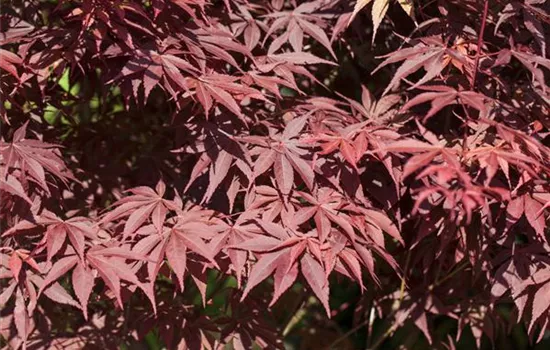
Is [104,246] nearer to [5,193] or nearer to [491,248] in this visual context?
[5,193]

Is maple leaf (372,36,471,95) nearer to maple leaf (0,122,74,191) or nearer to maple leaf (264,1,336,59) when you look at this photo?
maple leaf (264,1,336,59)

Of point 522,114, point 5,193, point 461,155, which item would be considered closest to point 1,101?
point 5,193

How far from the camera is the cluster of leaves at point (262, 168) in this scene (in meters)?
1.93

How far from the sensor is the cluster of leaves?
6.32ft

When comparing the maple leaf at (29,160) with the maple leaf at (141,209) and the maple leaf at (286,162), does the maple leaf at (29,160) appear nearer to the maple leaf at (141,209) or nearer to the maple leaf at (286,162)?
the maple leaf at (141,209)

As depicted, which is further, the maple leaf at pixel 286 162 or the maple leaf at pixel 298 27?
the maple leaf at pixel 298 27

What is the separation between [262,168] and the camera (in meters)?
2.03

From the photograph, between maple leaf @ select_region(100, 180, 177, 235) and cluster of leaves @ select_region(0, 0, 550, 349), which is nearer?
cluster of leaves @ select_region(0, 0, 550, 349)

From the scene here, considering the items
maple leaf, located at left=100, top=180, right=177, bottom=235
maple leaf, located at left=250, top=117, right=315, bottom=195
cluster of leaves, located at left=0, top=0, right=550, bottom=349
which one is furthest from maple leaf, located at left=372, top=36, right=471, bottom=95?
maple leaf, located at left=100, top=180, right=177, bottom=235

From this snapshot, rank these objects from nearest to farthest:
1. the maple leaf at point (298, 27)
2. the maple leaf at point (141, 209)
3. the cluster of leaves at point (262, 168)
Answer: the cluster of leaves at point (262, 168) → the maple leaf at point (141, 209) → the maple leaf at point (298, 27)

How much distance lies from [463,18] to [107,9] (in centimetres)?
102

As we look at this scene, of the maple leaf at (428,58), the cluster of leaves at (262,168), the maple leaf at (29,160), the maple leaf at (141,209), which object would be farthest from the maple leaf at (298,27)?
the maple leaf at (29,160)

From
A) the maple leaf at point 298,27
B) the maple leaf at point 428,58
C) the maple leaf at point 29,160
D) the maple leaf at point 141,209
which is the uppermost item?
the maple leaf at point 428,58

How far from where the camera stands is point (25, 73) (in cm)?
213
